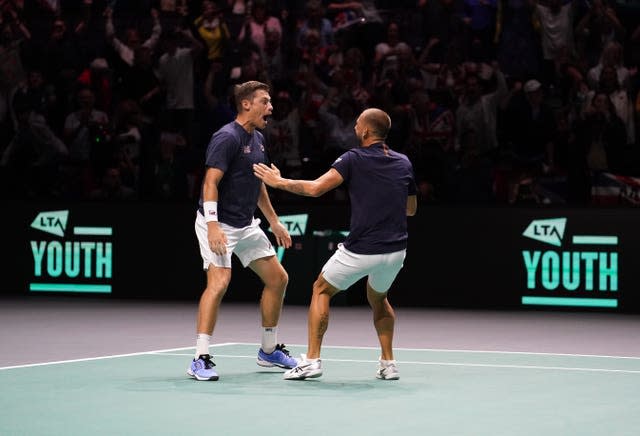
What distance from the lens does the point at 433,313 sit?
15992 millimetres

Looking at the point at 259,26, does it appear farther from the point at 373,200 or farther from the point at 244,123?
the point at 373,200

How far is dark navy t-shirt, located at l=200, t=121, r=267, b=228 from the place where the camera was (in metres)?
9.77

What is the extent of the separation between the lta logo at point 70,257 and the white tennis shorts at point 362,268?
8.48 metres

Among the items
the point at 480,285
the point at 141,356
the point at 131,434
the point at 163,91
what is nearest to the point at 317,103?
the point at 163,91

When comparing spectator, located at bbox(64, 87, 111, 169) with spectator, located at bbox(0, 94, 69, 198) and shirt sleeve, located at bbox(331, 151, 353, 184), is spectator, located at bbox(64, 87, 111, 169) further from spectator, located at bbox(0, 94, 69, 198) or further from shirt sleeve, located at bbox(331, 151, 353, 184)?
shirt sleeve, located at bbox(331, 151, 353, 184)

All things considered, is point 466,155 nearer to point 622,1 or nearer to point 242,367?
point 622,1

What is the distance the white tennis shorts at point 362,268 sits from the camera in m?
9.43

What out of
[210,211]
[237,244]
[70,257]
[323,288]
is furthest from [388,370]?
[70,257]

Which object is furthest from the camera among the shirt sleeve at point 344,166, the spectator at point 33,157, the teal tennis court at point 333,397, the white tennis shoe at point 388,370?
the spectator at point 33,157

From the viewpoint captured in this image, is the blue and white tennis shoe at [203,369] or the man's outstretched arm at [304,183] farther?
the blue and white tennis shoe at [203,369]

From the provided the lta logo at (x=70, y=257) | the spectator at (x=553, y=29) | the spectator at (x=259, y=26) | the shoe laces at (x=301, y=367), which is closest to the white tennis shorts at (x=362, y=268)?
the shoe laces at (x=301, y=367)

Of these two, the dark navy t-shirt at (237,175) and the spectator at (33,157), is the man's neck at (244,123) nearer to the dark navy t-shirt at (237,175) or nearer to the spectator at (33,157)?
the dark navy t-shirt at (237,175)

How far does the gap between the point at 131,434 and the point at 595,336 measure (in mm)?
7459

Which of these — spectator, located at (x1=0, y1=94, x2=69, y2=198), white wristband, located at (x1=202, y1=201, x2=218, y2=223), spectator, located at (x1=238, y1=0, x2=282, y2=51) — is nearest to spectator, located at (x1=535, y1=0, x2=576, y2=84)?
spectator, located at (x1=238, y1=0, x2=282, y2=51)
